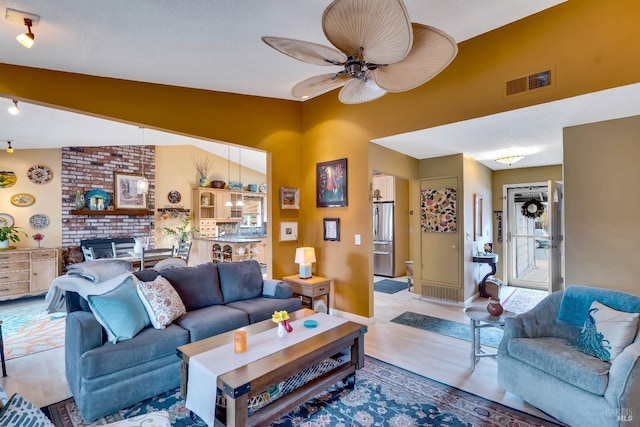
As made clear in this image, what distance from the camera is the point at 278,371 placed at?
1923 mm

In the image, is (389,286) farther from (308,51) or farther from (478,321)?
(308,51)

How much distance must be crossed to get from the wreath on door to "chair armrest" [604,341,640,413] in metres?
4.88

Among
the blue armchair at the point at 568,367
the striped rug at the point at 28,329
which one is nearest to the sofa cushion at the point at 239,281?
the striped rug at the point at 28,329

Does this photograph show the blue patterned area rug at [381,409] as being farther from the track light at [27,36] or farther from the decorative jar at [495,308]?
the track light at [27,36]

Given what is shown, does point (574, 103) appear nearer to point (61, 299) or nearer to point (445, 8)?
point (445, 8)

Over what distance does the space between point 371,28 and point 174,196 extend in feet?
22.9

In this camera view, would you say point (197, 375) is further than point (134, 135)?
No

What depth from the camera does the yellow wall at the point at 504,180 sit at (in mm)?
5770

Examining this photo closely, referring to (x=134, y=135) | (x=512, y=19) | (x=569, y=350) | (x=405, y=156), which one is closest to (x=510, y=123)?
(x=512, y=19)

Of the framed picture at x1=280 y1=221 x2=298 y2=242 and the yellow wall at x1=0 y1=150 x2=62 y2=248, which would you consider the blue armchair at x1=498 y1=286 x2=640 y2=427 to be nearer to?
the framed picture at x1=280 y1=221 x2=298 y2=242

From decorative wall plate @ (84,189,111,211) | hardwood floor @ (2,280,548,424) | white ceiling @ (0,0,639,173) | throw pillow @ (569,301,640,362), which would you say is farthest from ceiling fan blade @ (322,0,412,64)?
decorative wall plate @ (84,189,111,211)

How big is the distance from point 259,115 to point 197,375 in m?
3.46

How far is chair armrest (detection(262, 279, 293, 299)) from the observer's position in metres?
3.65

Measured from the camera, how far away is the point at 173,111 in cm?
350
